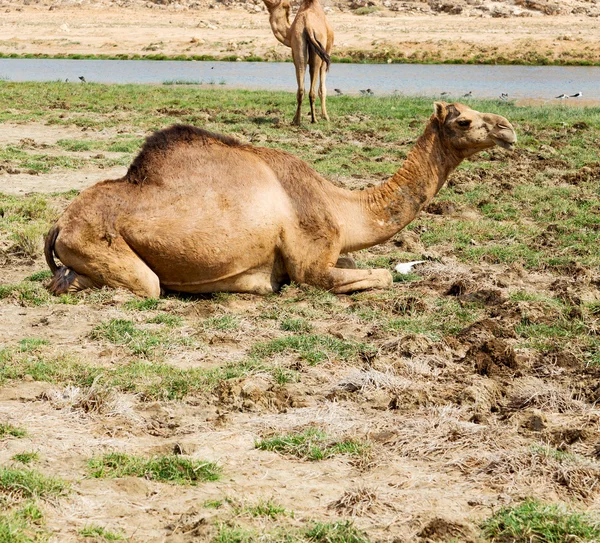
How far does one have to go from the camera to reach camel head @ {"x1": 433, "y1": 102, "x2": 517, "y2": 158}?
314 inches

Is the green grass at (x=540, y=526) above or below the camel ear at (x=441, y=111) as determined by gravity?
below

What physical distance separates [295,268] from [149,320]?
136 centimetres

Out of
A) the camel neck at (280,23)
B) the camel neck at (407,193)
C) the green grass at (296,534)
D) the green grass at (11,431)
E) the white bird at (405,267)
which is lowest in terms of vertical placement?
the green grass at (11,431)

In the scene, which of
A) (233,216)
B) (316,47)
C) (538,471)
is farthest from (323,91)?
(538,471)

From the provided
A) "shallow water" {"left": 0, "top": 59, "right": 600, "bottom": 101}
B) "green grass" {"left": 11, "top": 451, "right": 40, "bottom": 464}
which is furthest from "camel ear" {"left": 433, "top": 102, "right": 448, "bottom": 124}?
"shallow water" {"left": 0, "top": 59, "right": 600, "bottom": 101}

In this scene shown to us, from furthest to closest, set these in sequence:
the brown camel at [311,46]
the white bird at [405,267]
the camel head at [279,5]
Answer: the camel head at [279,5] < the brown camel at [311,46] < the white bird at [405,267]

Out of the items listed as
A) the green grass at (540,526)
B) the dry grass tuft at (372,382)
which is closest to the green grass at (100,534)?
the green grass at (540,526)

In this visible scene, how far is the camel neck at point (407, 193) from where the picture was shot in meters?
8.16

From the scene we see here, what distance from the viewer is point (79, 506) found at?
4285mm

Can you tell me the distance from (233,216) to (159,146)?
864 millimetres

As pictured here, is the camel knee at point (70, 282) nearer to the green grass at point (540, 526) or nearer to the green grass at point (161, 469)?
the green grass at point (161, 469)

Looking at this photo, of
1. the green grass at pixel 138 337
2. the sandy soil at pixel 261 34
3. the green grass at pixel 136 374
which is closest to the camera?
the green grass at pixel 136 374

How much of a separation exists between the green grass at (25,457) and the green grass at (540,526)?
218 cm

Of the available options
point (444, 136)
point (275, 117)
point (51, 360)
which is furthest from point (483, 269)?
point (275, 117)
